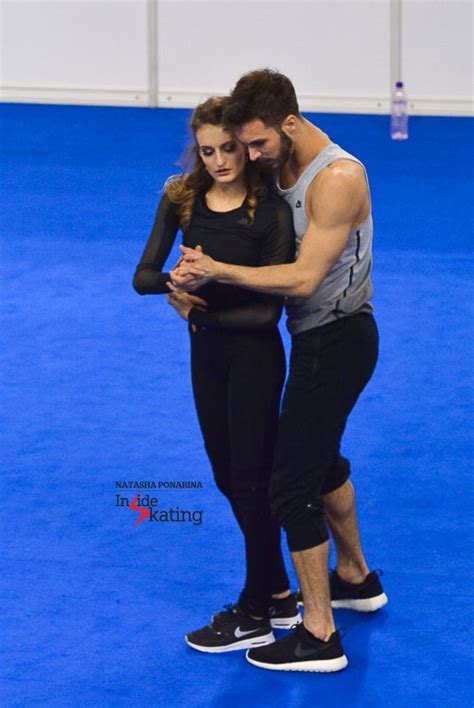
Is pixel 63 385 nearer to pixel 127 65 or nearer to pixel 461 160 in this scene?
pixel 461 160

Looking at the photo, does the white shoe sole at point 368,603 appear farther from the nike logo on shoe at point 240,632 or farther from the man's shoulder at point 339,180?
the man's shoulder at point 339,180

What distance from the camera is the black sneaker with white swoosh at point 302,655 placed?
4102mm

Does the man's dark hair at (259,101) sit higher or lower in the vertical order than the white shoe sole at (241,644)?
higher

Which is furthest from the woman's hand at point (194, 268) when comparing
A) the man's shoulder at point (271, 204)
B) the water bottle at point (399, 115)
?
the water bottle at point (399, 115)

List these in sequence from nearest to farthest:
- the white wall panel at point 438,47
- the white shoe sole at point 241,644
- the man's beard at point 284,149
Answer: the man's beard at point 284,149
the white shoe sole at point 241,644
the white wall panel at point 438,47

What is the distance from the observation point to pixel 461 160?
34.4 feet

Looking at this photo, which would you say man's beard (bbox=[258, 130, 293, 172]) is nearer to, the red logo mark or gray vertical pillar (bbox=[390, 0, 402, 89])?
the red logo mark

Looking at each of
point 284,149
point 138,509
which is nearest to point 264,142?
point 284,149

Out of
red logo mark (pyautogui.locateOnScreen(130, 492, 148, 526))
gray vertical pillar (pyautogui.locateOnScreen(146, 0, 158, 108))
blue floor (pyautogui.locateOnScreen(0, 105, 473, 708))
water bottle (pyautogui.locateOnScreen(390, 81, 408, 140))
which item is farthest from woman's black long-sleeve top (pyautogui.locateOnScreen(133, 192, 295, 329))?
gray vertical pillar (pyautogui.locateOnScreen(146, 0, 158, 108))

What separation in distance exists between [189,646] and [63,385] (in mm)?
2329

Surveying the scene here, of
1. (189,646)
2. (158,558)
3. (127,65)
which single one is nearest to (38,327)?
(158,558)

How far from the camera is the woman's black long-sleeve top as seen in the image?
3.97m

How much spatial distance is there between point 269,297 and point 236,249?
0.18m

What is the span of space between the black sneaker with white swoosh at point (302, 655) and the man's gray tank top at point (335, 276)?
0.97 m
